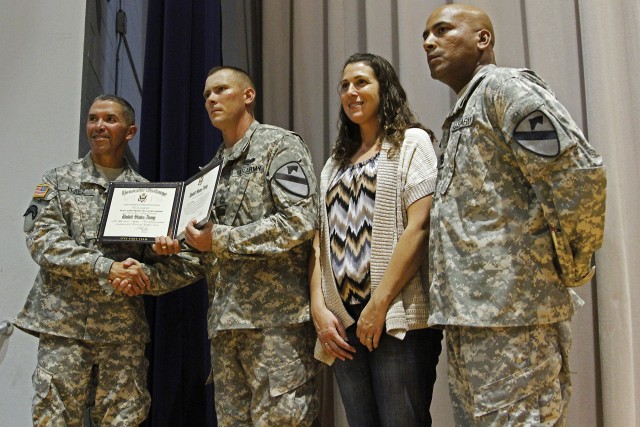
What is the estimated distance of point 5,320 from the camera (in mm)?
3178

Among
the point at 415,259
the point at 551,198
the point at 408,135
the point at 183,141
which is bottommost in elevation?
the point at 415,259

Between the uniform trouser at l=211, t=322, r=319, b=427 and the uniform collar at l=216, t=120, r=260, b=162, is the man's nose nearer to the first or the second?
the uniform collar at l=216, t=120, r=260, b=162

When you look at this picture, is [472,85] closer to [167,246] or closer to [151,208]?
[167,246]

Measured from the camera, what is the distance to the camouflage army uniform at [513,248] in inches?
57.9

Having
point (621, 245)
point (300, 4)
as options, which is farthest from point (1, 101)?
point (621, 245)

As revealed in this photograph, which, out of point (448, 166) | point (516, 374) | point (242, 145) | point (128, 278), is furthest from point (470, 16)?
point (128, 278)

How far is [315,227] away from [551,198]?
827mm

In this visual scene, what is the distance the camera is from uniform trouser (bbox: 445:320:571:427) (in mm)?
1466

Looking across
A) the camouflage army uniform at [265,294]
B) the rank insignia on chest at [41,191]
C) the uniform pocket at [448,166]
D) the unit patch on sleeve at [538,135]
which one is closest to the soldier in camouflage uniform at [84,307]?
the rank insignia on chest at [41,191]

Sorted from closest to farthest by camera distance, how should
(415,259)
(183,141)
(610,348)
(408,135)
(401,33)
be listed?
(415,259)
(408,135)
(610,348)
(401,33)
(183,141)

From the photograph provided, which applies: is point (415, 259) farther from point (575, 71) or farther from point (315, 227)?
point (575, 71)

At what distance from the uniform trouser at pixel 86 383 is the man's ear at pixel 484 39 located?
160cm

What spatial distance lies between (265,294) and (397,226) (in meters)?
0.49

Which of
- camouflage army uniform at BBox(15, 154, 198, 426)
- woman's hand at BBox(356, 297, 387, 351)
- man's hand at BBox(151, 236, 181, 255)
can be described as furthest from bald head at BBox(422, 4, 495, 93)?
camouflage army uniform at BBox(15, 154, 198, 426)
